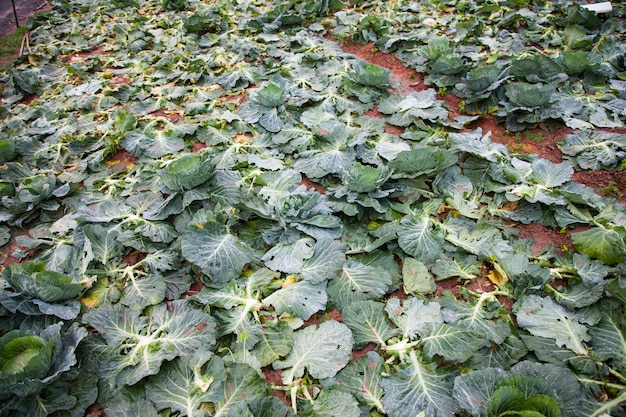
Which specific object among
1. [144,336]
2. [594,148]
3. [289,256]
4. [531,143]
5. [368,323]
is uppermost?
[594,148]

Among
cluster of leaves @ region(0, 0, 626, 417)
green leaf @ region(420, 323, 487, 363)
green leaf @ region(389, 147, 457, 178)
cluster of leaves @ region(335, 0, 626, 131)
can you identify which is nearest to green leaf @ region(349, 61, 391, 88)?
cluster of leaves @ region(0, 0, 626, 417)

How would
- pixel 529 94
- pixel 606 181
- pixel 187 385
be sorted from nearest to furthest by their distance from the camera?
pixel 187 385 < pixel 606 181 < pixel 529 94

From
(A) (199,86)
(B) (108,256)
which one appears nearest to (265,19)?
(A) (199,86)

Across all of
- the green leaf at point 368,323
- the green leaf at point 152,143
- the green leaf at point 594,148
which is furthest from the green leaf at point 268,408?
the green leaf at point 594,148

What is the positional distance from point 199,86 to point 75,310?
4.03 metres

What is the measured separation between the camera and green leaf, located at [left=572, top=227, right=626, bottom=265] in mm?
3107

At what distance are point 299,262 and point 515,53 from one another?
4951 mm

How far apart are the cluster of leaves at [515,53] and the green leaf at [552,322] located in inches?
99.7

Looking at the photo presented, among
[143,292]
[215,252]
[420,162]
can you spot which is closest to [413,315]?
[420,162]

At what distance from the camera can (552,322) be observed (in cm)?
A: 279

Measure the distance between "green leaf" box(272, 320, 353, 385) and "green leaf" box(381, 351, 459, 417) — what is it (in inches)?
13.3

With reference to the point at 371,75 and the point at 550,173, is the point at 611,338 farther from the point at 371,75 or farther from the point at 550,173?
the point at 371,75

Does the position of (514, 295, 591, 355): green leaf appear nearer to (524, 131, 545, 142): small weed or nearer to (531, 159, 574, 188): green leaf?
(531, 159, 574, 188): green leaf

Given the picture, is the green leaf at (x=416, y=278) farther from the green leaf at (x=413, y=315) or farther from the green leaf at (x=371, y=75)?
the green leaf at (x=371, y=75)
